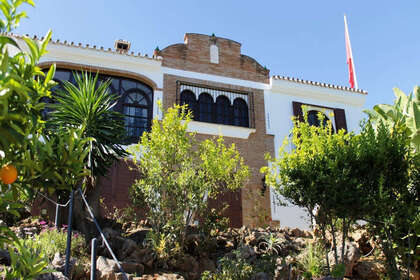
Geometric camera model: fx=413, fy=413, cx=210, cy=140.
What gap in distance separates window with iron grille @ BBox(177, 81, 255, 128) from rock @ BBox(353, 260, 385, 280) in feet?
24.7

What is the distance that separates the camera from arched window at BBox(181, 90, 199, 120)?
49.7 feet

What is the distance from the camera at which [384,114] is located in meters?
10.4

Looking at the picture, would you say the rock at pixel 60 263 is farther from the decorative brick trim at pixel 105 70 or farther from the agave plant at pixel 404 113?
the decorative brick trim at pixel 105 70

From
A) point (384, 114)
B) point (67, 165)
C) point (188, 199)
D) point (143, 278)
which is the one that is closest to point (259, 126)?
point (384, 114)

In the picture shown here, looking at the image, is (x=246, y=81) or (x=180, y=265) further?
(x=246, y=81)

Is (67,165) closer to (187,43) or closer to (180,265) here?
(180,265)

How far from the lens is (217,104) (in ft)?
51.3

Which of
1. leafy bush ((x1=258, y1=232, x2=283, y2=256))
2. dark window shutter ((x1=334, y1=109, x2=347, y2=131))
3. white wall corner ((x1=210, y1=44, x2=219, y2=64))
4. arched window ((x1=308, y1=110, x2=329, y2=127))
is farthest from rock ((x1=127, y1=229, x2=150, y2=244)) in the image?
dark window shutter ((x1=334, y1=109, x2=347, y2=131))

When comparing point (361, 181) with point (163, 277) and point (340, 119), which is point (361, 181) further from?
point (340, 119)

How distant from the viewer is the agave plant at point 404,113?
9.08 metres

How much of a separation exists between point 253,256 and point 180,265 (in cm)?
153

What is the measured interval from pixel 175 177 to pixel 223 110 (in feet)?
21.9

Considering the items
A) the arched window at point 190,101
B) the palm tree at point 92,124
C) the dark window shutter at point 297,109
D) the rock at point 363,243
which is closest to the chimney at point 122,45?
the arched window at point 190,101

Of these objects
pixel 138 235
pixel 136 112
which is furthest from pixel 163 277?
pixel 136 112
